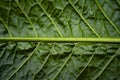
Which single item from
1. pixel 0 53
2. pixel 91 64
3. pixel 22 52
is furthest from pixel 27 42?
pixel 91 64

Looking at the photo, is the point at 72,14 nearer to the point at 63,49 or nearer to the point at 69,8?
the point at 69,8

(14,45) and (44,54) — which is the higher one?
(14,45)

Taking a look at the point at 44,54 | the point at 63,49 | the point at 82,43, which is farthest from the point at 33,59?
the point at 82,43

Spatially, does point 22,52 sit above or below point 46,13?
below

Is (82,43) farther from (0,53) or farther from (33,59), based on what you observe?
(0,53)

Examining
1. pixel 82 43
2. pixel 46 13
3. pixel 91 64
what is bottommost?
pixel 91 64
